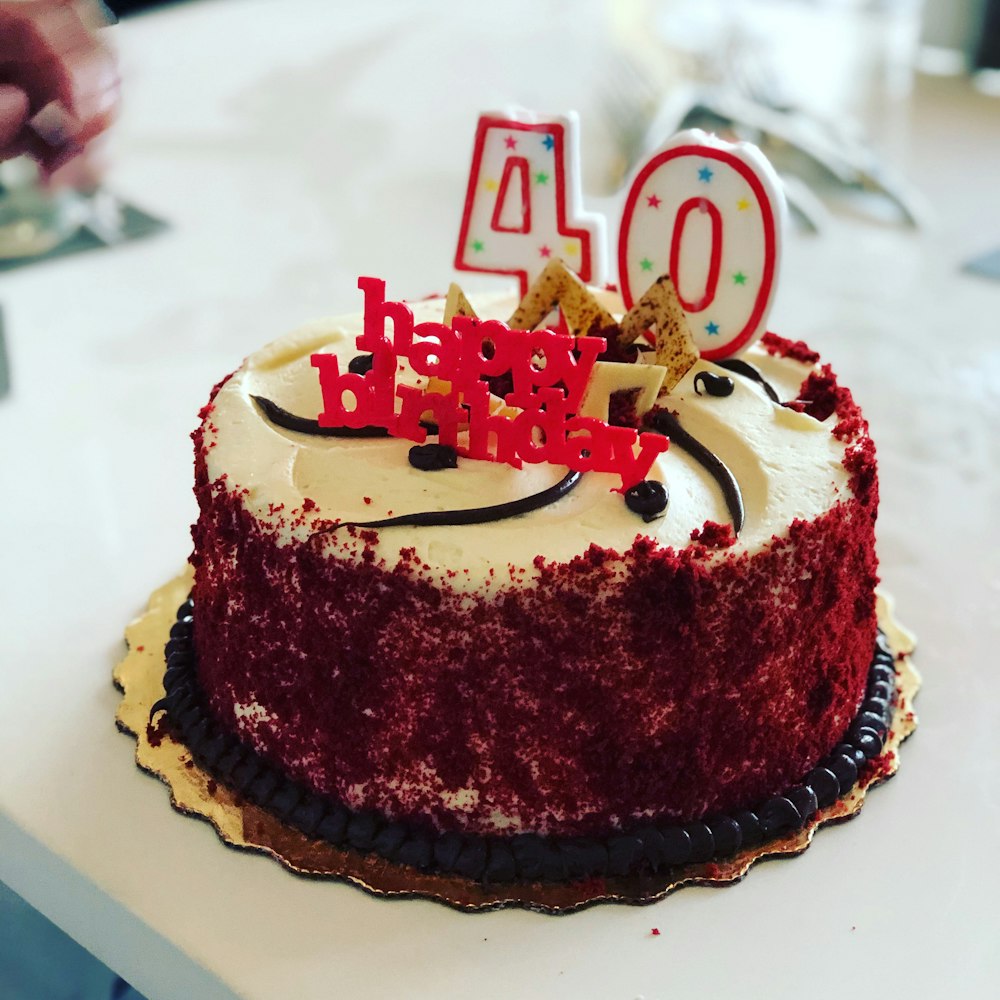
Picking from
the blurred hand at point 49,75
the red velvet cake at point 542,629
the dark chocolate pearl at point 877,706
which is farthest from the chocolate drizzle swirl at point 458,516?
the blurred hand at point 49,75

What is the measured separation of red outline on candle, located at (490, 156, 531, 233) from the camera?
6.26 feet

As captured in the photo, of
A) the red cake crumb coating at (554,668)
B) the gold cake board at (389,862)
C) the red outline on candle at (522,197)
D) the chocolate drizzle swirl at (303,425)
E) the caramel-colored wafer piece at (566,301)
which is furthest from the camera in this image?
the red outline on candle at (522,197)

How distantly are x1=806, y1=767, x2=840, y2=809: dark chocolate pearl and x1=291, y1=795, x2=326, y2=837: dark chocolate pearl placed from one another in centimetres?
67

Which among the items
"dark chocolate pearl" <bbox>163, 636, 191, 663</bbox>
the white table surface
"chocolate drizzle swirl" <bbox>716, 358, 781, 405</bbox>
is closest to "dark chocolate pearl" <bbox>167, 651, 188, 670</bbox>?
"dark chocolate pearl" <bbox>163, 636, 191, 663</bbox>

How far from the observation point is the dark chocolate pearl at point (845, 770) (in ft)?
5.71

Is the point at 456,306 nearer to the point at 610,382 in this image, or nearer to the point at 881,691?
the point at 610,382

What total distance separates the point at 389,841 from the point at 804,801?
561 mm

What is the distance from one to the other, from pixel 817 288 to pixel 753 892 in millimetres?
2061

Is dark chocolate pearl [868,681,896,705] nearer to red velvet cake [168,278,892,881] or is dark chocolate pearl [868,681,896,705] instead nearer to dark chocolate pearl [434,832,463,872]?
red velvet cake [168,278,892,881]

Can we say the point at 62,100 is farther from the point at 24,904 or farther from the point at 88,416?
the point at 24,904

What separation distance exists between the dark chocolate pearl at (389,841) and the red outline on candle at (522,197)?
36.0 inches

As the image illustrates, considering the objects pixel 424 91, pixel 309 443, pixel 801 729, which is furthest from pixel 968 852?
pixel 424 91

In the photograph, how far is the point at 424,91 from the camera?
453cm

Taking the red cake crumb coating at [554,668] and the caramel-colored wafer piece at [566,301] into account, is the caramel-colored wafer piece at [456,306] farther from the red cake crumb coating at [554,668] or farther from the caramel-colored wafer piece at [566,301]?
the red cake crumb coating at [554,668]
